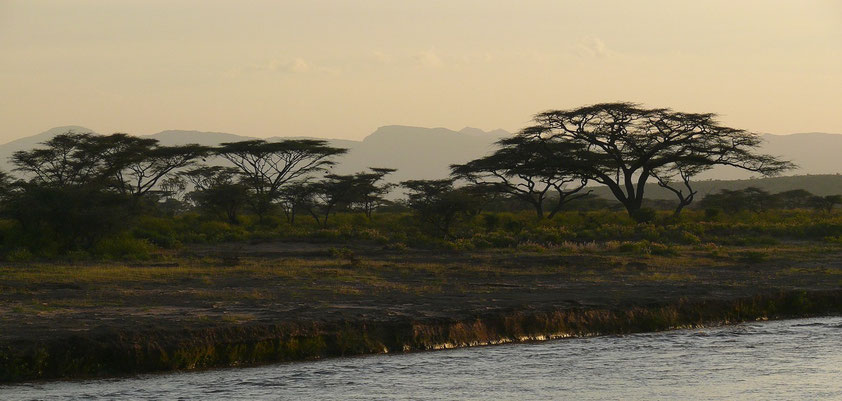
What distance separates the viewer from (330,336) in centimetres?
1466

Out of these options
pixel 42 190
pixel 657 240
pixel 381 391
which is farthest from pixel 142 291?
pixel 657 240

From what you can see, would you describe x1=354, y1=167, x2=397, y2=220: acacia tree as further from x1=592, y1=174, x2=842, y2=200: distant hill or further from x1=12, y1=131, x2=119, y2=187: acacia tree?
x1=592, y1=174, x2=842, y2=200: distant hill

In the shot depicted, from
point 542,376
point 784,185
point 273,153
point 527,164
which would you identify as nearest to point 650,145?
point 527,164

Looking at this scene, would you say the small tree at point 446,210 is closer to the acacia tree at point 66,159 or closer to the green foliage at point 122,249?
the green foliage at point 122,249

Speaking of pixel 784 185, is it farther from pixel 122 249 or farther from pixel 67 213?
pixel 67 213

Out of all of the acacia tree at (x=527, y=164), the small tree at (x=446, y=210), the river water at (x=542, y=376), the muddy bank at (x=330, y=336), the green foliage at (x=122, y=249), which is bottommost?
the river water at (x=542, y=376)

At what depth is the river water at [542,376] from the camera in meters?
11.9

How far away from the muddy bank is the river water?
0.39 meters

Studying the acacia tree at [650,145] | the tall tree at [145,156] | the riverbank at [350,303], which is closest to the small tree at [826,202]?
the acacia tree at [650,145]

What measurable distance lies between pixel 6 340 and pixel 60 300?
13.2 feet

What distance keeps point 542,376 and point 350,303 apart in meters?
5.12

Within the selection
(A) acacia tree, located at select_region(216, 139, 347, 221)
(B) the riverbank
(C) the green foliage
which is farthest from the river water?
(A) acacia tree, located at select_region(216, 139, 347, 221)

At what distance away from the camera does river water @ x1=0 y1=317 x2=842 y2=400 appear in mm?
11930

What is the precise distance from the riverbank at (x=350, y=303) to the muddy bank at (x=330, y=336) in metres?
0.02
